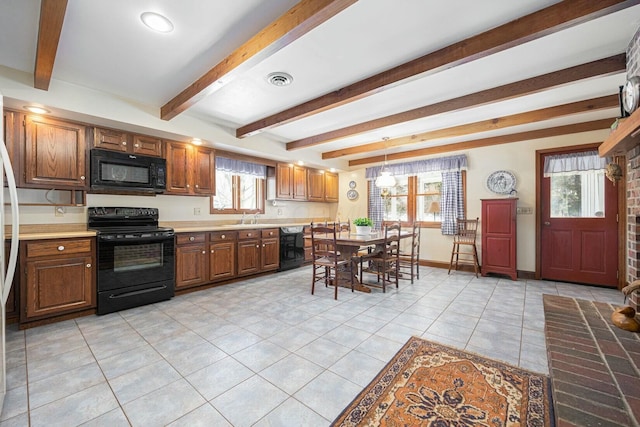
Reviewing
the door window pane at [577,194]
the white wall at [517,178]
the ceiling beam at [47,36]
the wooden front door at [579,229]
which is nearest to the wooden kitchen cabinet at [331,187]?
the white wall at [517,178]

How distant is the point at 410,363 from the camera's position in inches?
78.5

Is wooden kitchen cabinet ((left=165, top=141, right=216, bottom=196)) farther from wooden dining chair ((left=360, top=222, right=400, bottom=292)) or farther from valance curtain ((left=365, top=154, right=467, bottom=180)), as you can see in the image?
valance curtain ((left=365, top=154, right=467, bottom=180))

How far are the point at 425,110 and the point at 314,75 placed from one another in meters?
1.56

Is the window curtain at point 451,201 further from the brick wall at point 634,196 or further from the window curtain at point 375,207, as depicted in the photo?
the brick wall at point 634,196

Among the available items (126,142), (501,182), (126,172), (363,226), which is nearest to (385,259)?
(363,226)

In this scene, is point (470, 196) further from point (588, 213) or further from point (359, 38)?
point (359, 38)

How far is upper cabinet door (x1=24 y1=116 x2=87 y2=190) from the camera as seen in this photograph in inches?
108

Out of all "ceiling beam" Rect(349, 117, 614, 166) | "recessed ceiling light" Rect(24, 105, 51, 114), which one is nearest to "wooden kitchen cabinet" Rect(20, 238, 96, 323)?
"recessed ceiling light" Rect(24, 105, 51, 114)

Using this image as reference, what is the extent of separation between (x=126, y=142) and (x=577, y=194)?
635 cm

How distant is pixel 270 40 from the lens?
6.20ft

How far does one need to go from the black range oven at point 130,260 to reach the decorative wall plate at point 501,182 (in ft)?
16.8

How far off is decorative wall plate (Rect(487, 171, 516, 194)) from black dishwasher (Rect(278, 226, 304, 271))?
11.4 ft

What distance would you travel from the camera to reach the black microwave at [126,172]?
3.12 metres

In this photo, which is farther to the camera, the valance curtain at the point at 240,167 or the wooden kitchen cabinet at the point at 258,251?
the valance curtain at the point at 240,167
